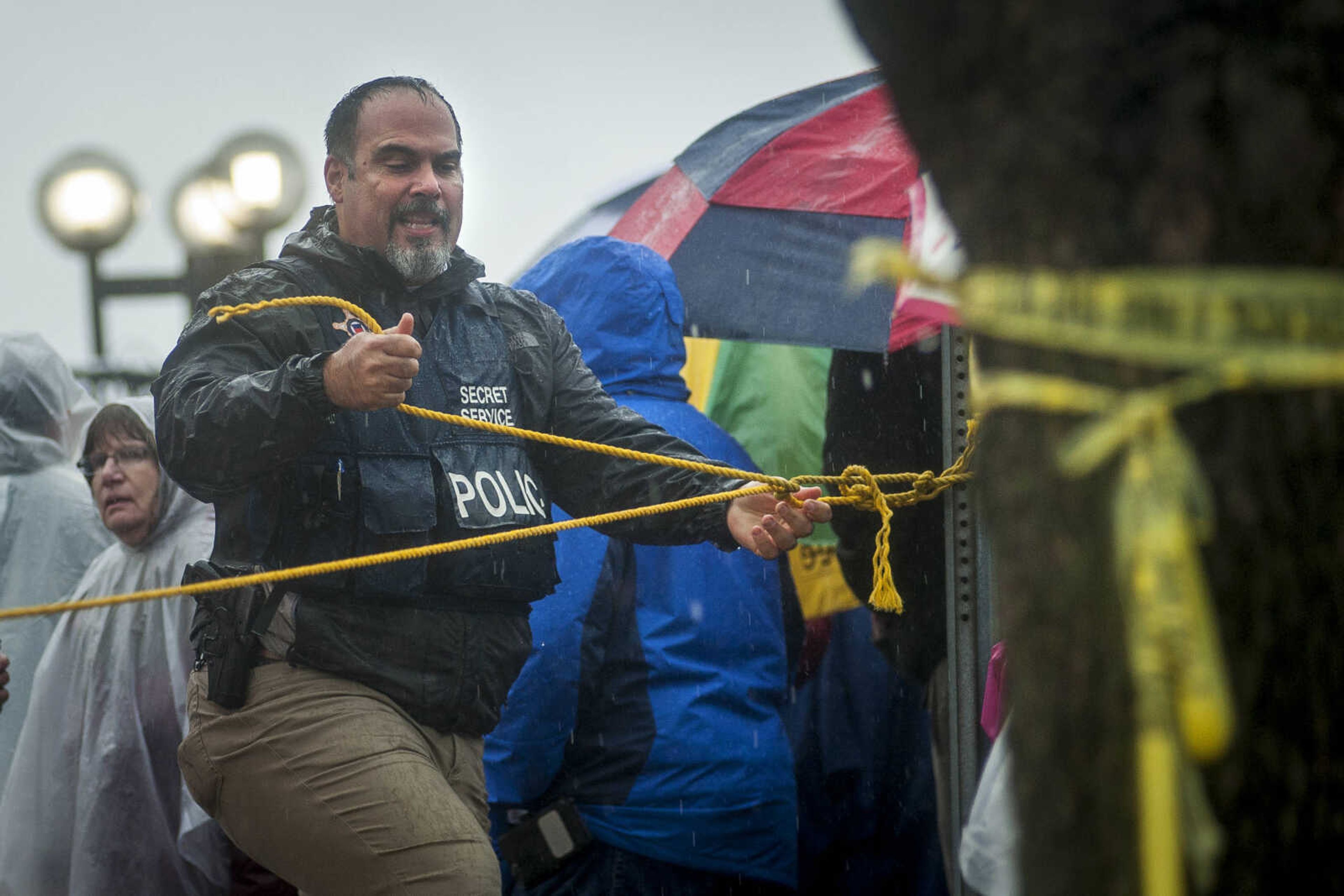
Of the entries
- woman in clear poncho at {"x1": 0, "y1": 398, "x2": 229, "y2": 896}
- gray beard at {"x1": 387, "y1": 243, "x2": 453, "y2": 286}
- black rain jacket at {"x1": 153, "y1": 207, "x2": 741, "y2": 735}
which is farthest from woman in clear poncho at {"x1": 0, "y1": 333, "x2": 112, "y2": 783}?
gray beard at {"x1": 387, "y1": 243, "x2": 453, "y2": 286}

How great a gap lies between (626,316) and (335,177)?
1.15 metres

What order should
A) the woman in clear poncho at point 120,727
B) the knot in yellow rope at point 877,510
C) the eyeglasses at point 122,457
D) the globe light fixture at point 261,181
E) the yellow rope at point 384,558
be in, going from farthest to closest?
the globe light fixture at point 261,181, the eyeglasses at point 122,457, the woman in clear poncho at point 120,727, the knot in yellow rope at point 877,510, the yellow rope at point 384,558

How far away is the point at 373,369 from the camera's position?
2.67 m

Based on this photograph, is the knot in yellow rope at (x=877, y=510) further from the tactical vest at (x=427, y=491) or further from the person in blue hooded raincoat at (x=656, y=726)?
the person in blue hooded raincoat at (x=656, y=726)

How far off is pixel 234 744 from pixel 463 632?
51cm

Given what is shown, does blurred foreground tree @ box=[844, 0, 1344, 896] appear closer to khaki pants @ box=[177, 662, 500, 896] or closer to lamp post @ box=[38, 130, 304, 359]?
khaki pants @ box=[177, 662, 500, 896]

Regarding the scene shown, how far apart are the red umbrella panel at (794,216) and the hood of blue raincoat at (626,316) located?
0.43 meters

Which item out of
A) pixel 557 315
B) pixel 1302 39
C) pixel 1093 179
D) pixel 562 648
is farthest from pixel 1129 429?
pixel 562 648

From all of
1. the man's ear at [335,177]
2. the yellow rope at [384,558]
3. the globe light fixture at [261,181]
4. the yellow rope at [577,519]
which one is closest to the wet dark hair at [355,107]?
the man's ear at [335,177]

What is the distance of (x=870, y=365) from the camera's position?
15.9 feet

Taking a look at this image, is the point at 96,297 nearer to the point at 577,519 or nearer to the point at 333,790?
the point at 577,519

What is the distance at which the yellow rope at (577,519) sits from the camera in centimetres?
276

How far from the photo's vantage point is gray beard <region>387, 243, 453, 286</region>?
3287 millimetres

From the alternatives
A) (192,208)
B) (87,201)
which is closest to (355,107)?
(192,208)
